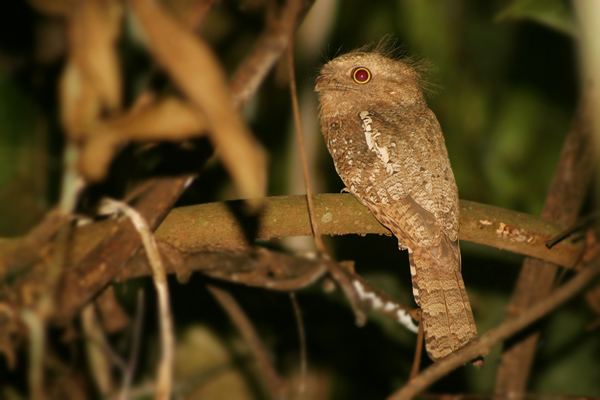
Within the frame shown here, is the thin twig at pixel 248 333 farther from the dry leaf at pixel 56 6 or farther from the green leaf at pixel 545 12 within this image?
the dry leaf at pixel 56 6

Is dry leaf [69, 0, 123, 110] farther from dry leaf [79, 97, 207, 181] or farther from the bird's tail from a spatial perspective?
the bird's tail

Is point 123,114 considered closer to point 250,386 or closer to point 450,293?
point 450,293

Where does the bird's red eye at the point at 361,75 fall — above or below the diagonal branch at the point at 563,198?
above

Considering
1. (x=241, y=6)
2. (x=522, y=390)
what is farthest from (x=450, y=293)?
(x=241, y=6)

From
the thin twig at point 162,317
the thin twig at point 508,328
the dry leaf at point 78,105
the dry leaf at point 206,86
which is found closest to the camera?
the dry leaf at point 206,86

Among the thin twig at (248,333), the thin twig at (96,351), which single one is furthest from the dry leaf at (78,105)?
the thin twig at (248,333)

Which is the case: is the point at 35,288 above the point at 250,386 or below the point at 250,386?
above
